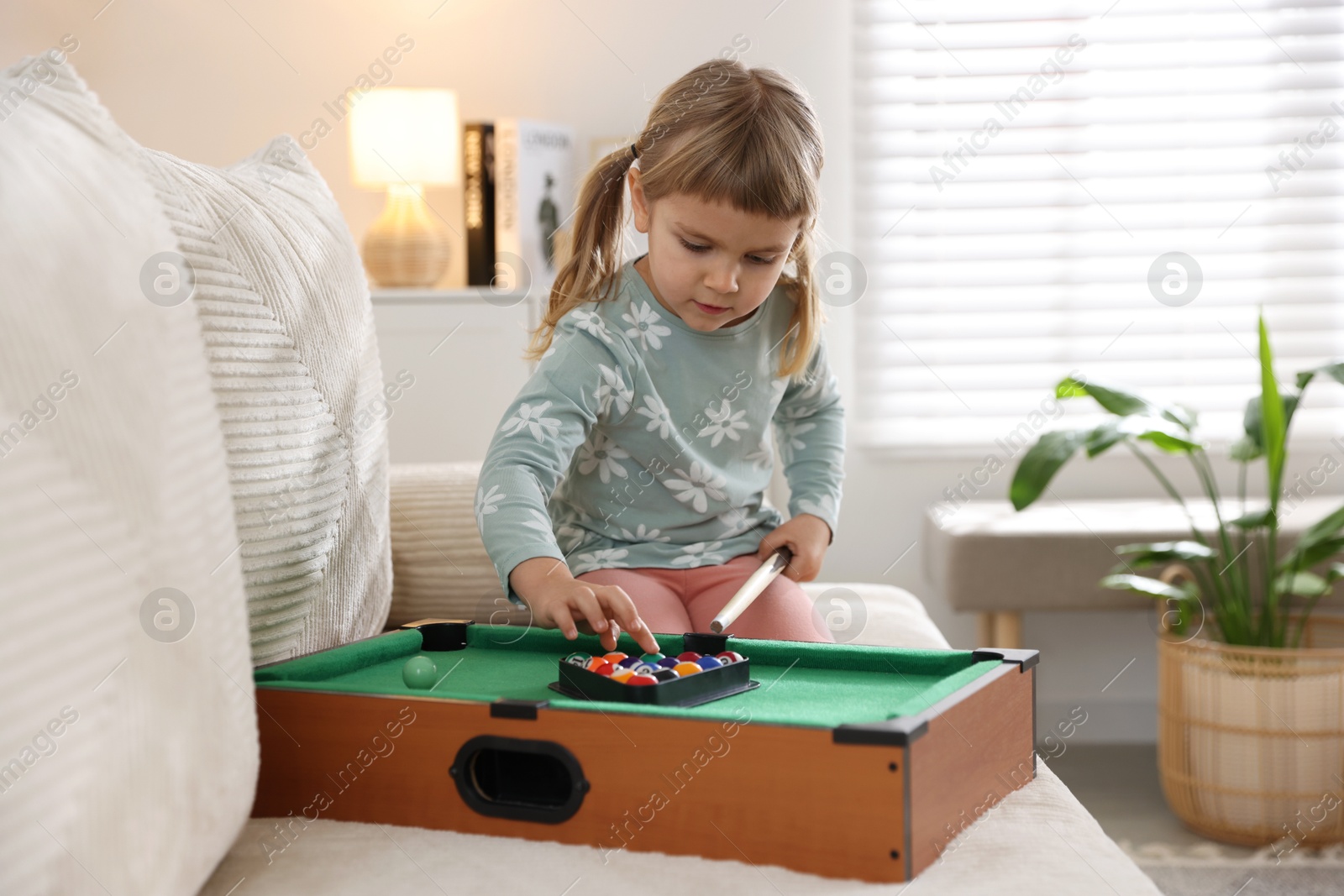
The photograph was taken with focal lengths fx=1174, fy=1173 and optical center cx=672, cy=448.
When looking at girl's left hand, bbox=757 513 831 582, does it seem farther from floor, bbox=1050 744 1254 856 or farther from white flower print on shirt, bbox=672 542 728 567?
floor, bbox=1050 744 1254 856

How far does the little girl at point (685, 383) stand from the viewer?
1.08m

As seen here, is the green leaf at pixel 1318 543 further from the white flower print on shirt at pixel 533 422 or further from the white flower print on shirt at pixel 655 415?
the white flower print on shirt at pixel 533 422

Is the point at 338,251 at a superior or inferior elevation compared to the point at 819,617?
superior

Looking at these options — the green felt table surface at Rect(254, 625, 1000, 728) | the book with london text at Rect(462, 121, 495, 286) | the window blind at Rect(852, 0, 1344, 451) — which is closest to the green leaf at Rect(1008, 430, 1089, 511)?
the window blind at Rect(852, 0, 1344, 451)

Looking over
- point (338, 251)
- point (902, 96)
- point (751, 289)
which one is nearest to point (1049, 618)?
point (902, 96)

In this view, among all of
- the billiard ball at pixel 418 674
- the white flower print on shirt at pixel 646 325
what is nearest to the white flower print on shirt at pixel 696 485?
the white flower print on shirt at pixel 646 325

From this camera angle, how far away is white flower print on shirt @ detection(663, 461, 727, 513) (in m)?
1.22

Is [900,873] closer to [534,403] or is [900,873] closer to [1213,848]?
[534,403]

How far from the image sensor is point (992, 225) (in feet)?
8.21

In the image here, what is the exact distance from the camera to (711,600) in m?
1.18

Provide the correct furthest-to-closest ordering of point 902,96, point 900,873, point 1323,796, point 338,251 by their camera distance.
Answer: point 902,96
point 1323,796
point 338,251
point 900,873

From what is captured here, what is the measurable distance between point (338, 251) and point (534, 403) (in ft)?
0.74

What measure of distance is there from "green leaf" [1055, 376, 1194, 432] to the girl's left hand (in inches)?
29.1

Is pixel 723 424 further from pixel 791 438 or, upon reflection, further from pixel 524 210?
pixel 524 210
